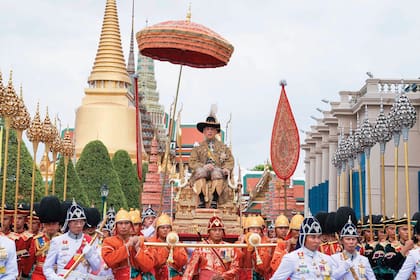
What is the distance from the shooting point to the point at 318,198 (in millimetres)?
46062

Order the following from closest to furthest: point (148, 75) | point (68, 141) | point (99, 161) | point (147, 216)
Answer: point (147, 216), point (68, 141), point (99, 161), point (148, 75)

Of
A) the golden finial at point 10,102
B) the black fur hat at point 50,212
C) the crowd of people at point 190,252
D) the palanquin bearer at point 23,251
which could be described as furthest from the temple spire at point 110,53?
the black fur hat at point 50,212

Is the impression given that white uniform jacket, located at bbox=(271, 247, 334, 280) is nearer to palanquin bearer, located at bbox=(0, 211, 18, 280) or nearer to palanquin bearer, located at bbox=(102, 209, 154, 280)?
palanquin bearer, located at bbox=(102, 209, 154, 280)

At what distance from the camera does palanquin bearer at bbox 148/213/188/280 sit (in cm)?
1212

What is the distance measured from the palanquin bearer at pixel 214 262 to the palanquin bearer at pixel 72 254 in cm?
214

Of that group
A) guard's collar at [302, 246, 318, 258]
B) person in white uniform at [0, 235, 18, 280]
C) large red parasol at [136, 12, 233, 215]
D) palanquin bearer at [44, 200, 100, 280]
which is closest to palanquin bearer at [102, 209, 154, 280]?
palanquin bearer at [44, 200, 100, 280]

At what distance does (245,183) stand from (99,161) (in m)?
28.2

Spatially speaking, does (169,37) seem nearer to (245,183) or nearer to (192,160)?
(192,160)

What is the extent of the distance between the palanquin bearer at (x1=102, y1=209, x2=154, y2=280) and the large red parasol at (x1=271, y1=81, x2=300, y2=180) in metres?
14.4

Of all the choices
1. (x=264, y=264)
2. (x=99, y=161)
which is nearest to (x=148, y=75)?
(x=99, y=161)

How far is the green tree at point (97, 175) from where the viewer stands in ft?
144

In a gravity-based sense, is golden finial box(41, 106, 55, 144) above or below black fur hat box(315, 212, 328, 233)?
above

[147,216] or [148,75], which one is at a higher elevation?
[148,75]

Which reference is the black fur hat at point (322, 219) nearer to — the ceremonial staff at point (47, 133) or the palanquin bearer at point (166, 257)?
the palanquin bearer at point (166, 257)
